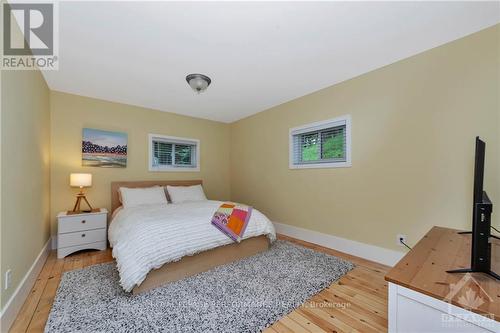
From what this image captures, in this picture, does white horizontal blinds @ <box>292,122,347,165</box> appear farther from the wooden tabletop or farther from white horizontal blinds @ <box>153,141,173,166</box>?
white horizontal blinds @ <box>153,141,173,166</box>

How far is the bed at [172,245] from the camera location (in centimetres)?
186

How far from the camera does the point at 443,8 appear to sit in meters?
1.60

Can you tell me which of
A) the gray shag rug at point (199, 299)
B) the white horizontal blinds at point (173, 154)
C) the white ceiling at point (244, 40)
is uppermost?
the white ceiling at point (244, 40)

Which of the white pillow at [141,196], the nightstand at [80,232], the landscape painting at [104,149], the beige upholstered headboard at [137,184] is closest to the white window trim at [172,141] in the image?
the beige upholstered headboard at [137,184]

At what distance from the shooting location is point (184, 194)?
368cm

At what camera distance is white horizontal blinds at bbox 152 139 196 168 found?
13.0 feet

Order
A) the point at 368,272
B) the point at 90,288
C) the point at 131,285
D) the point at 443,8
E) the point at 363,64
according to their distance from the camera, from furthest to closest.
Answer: the point at 363,64 < the point at 368,272 < the point at 90,288 < the point at 131,285 < the point at 443,8

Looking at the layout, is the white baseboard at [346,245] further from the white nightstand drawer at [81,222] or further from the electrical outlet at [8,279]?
the electrical outlet at [8,279]

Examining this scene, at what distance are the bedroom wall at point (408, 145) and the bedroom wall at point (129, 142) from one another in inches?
75.9

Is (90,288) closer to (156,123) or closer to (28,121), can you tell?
(28,121)

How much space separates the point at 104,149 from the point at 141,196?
3.28ft

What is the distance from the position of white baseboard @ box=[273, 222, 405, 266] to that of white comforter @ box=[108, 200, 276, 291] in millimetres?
1002

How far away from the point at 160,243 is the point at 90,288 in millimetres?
738

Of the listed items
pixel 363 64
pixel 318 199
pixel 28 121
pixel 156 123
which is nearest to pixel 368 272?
pixel 318 199
